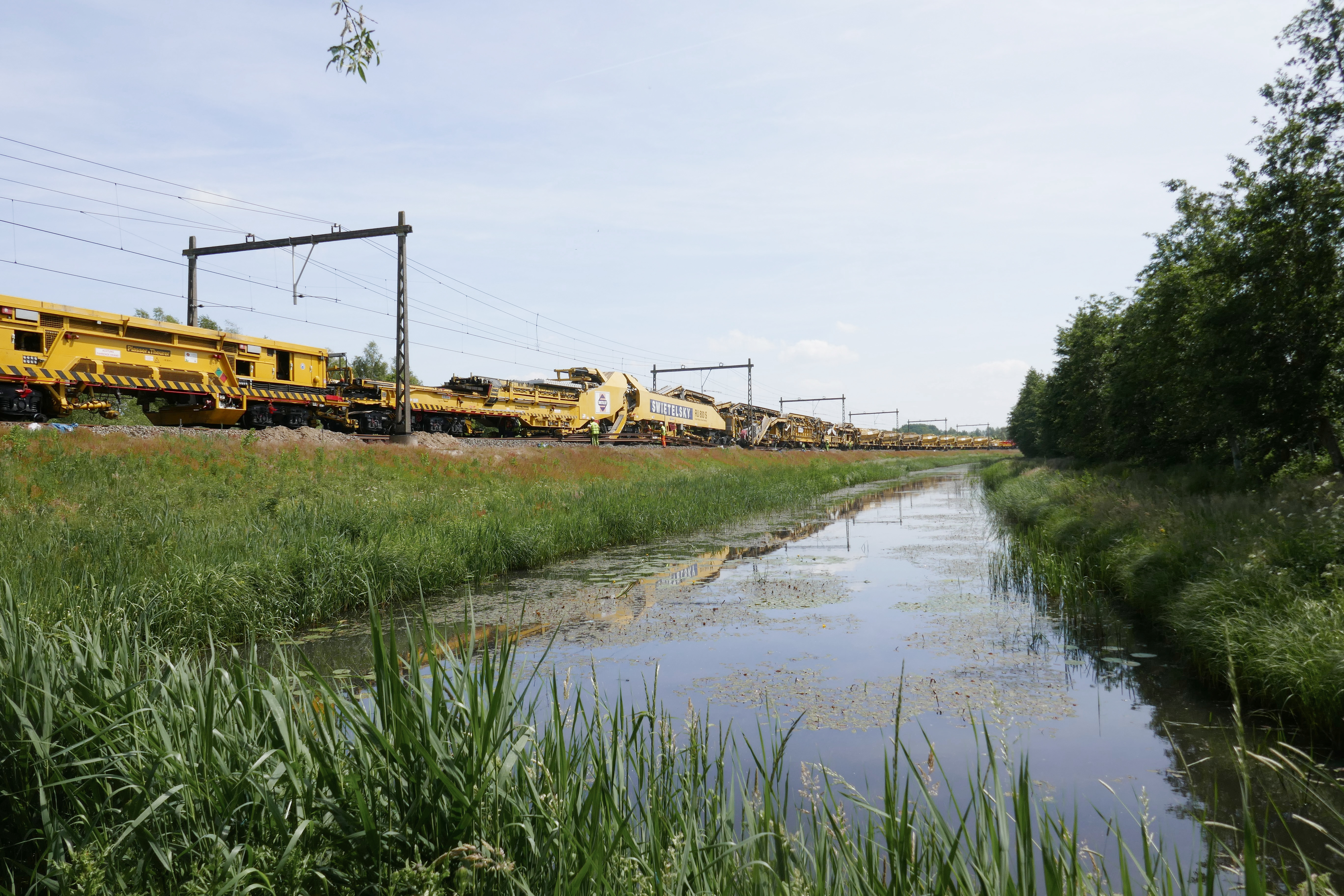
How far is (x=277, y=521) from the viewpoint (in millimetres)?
10703

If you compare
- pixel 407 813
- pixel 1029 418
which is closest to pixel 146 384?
pixel 407 813

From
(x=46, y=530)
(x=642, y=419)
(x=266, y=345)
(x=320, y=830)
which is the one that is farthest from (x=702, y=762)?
(x=642, y=419)

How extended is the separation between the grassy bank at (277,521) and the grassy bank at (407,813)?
0.71 meters

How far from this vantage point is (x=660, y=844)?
257cm

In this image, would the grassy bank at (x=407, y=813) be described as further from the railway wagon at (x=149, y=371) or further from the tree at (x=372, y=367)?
the tree at (x=372, y=367)

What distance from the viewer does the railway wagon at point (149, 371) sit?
14273 millimetres

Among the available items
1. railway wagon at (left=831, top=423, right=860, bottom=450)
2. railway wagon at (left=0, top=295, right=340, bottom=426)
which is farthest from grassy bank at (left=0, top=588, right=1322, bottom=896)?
railway wagon at (left=831, top=423, right=860, bottom=450)

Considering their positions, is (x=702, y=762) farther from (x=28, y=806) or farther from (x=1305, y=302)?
(x=1305, y=302)

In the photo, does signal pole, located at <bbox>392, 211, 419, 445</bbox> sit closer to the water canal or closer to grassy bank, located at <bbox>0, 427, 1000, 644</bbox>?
grassy bank, located at <bbox>0, 427, 1000, 644</bbox>

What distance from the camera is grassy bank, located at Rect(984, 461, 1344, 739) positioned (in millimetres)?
5379

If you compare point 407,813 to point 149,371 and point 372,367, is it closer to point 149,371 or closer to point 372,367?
point 149,371

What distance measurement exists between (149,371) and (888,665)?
17.4 m

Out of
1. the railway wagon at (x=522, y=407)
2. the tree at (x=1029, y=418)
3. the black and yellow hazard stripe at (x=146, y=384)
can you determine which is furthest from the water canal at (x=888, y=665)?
the tree at (x=1029, y=418)

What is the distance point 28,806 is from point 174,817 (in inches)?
28.0
